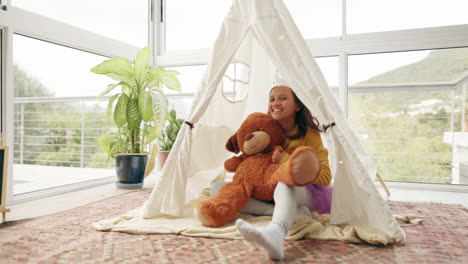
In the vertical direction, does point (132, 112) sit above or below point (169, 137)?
above

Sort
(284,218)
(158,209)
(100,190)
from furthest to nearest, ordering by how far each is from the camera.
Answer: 1. (100,190)
2. (158,209)
3. (284,218)

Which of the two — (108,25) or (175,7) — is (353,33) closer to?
(175,7)

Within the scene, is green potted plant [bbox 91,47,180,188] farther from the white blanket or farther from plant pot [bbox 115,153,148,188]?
the white blanket

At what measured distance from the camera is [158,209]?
5.84ft

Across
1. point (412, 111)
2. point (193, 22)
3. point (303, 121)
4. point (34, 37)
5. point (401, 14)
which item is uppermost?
point (193, 22)

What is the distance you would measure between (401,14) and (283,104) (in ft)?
5.68

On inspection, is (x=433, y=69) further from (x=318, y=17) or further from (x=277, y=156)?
(x=277, y=156)

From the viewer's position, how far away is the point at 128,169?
2764 mm

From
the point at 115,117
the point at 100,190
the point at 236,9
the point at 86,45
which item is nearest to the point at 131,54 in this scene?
the point at 86,45

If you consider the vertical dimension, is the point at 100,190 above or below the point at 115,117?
below

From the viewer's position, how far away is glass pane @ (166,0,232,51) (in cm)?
349

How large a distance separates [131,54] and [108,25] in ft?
1.04

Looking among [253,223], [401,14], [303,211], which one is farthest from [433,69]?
[253,223]

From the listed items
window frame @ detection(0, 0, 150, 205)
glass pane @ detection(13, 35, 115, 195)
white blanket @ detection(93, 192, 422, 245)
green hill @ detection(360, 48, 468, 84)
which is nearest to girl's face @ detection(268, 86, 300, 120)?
white blanket @ detection(93, 192, 422, 245)
